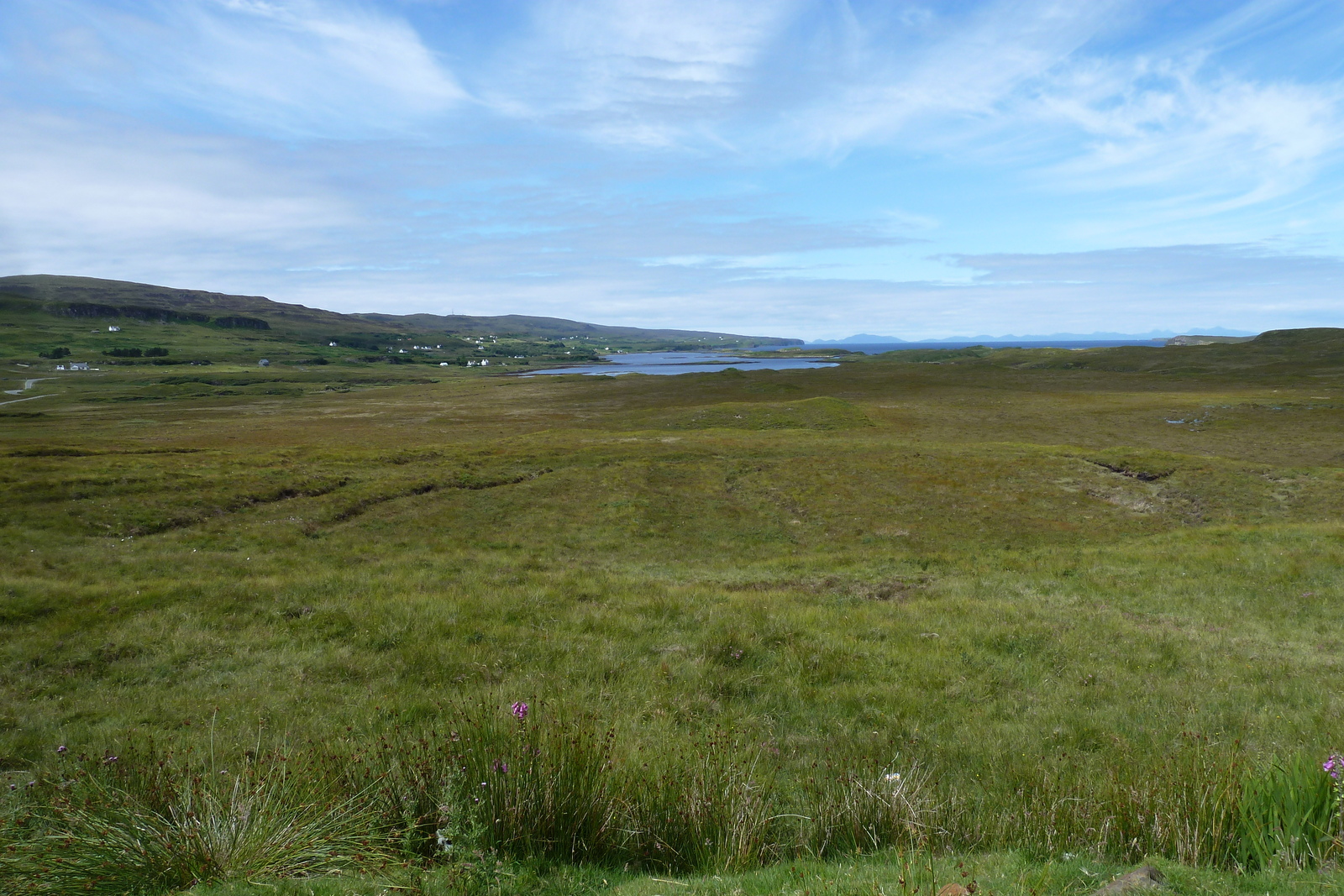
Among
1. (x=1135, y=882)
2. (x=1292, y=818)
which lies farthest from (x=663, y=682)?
(x=1292, y=818)

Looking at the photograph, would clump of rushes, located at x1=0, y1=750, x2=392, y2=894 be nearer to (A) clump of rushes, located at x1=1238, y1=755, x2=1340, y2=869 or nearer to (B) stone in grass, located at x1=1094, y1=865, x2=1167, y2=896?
(B) stone in grass, located at x1=1094, y1=865, x2=1167, y2=896

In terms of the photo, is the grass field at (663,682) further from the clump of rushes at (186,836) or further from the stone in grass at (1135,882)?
the stone in grass at (1135,882)

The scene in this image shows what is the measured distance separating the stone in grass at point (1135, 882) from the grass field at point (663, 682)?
196mm

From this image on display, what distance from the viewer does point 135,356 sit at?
193250mm

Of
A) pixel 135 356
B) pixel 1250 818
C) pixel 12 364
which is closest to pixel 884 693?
pixel 1250 818

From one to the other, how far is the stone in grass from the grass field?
0.20 m

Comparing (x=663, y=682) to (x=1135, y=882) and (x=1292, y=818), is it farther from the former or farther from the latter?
(x=1292, y=818)

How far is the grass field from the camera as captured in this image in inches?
205

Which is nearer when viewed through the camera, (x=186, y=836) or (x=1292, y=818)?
(x=186, y=836)

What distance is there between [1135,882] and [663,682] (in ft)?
22.3

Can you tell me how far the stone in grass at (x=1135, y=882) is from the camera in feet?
14.2

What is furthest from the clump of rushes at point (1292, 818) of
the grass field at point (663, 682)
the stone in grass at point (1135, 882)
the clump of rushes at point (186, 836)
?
the clump of rushes at point (186, 836)

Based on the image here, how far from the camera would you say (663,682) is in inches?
406

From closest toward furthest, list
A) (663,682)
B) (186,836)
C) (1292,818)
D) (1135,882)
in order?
(1135,882)
(186,836)
(1292,818)
(663,682)
